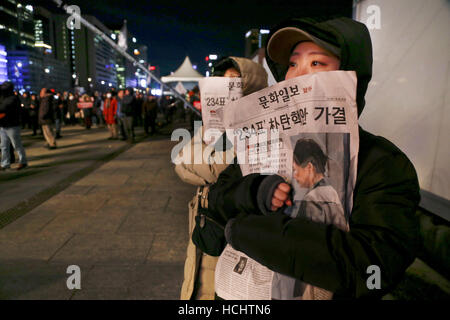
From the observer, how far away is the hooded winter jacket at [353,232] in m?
0.83

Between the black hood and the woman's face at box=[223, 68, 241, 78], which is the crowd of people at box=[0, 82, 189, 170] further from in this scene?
the black hood

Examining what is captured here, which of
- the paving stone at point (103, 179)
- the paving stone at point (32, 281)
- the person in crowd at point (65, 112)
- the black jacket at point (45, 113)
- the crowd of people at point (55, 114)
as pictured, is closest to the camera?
the paving stone at point (32, 281)

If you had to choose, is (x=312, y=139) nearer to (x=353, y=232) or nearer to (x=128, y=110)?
(x=353, y=232)

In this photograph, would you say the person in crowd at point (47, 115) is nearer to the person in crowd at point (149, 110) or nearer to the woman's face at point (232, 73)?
the person in crowd at point (149, 110)

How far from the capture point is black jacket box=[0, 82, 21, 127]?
24.0 feet

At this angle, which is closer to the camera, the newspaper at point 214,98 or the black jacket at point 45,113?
the newspaper at point 214,98

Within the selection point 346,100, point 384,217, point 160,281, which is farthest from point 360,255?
point 160,281

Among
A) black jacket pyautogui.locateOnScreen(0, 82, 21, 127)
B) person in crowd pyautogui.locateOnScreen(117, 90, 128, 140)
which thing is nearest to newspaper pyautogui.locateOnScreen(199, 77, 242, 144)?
black jacket pyautogui.locateOnScreen(0, 82, 21, 127)

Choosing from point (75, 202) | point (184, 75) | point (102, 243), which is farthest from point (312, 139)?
point (184, 75)

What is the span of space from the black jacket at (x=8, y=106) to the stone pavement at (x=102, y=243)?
2.66 meters

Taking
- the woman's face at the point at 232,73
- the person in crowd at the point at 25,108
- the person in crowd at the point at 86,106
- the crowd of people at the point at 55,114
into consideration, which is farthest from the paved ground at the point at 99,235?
the person in crowd at the point at 86,106

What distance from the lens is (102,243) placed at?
3770mm
